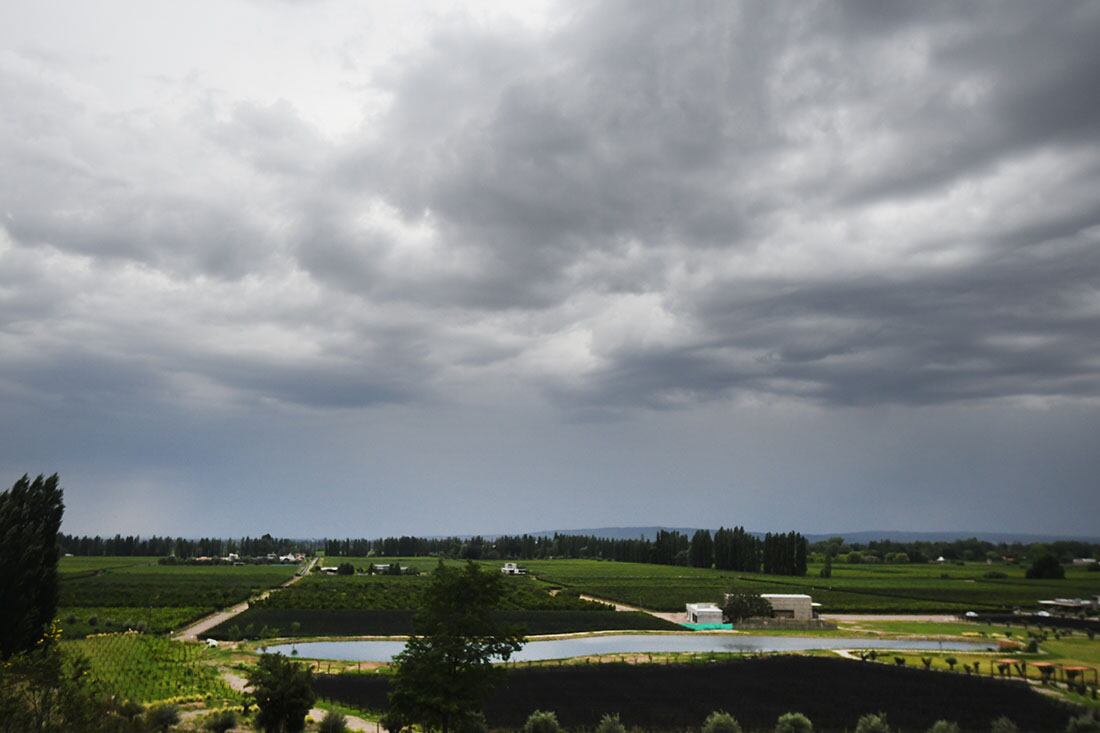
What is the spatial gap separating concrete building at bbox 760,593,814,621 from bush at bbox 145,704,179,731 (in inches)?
2338

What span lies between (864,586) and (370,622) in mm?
74172

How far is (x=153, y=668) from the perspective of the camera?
43.5 m

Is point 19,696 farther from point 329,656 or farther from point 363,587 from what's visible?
point 363,587

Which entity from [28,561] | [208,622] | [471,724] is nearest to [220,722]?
[471,724]

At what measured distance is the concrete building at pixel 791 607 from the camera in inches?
2977

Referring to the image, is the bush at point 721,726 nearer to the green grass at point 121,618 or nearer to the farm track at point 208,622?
the farm track at point 208,622

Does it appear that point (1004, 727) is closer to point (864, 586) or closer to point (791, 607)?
point (791, 607)

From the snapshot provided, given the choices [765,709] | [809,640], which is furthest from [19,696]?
[809,640]

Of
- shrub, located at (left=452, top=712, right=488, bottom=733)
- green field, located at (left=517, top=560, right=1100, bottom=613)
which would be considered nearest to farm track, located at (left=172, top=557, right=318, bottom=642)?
shrub, located at (left=452, top=712, right=488, bottom=733)

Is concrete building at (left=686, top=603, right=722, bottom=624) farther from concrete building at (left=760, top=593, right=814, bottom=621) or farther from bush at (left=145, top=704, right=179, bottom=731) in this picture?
bush at (left=145, top=704, right=179, bottom=731)

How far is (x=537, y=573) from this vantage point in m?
147

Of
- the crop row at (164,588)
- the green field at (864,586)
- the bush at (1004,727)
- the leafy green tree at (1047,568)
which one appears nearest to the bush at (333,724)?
the bush at (1004,727)

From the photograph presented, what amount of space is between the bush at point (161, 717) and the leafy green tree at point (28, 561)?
10565 mm

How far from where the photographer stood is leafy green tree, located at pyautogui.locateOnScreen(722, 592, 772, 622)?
75250 millimetres
